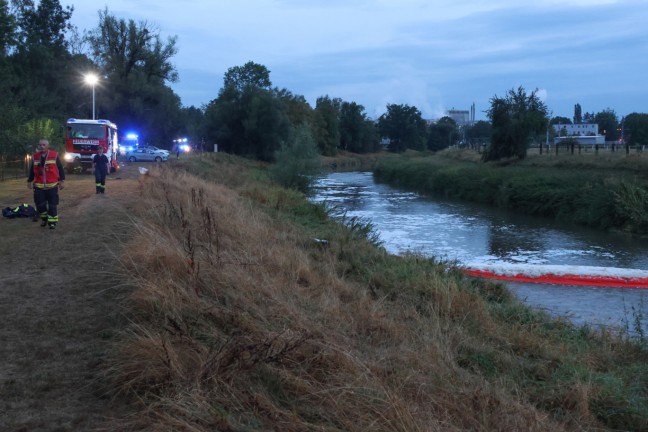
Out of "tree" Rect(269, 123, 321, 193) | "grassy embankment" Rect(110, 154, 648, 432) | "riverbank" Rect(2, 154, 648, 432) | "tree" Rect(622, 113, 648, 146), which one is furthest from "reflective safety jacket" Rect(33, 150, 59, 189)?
"tree" Rect(622, 113, 648, 146)

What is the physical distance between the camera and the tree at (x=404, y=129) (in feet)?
489

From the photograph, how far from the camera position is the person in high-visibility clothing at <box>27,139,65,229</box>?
1310cm

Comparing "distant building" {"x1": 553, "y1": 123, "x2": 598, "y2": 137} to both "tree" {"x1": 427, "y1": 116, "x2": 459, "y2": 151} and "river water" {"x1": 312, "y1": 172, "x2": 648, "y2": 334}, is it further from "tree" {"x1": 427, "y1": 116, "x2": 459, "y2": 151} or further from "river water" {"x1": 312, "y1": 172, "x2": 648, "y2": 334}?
"river water" {"x1": 312, "y1": 172, "x2": 648, "y2": 334}

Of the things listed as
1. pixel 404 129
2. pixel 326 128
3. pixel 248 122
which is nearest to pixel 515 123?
pixel 248 122

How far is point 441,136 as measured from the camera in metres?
162

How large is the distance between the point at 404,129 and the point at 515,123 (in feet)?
313

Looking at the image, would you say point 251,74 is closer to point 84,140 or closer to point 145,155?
point 145,155

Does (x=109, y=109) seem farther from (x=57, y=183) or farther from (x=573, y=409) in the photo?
(x=573, y=409)

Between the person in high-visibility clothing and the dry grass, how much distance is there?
192 inches

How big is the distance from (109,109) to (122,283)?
62.5m

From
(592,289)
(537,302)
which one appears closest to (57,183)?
(537,302)

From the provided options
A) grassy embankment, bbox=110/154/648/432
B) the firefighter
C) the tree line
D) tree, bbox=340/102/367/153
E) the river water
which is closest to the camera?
grassy embankment, bbox=110/154/648/432

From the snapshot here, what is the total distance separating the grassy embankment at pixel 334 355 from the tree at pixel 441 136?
15087cm

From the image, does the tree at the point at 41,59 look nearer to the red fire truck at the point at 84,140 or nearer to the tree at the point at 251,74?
the red fire truck at the point at 84,140
